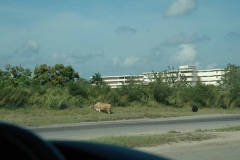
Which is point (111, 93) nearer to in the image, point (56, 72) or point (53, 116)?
point (53, 116)

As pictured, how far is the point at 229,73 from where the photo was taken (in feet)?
279

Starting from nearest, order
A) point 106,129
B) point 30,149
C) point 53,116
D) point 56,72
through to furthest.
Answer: point 30,149, point 106,129, point 53,116, point 56,72

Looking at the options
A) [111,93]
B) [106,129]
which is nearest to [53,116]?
[106,129]

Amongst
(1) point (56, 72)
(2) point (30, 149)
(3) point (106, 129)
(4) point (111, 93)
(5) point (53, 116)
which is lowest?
(3) point (106, 129)

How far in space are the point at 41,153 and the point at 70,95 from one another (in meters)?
38.5

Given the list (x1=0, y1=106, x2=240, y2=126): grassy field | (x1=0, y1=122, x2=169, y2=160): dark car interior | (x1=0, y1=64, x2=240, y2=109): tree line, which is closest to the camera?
(x1=0, y1=122, x2=169, y2=160): dark car interior

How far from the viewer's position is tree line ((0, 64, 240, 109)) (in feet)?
119

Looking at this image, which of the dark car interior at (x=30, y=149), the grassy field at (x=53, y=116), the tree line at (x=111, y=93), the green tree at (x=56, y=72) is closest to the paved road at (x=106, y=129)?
the grassy field at (x=53, y=116)

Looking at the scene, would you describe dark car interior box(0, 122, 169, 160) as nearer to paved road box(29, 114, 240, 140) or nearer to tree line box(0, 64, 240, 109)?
paved road box(29, 114, 240, 140)

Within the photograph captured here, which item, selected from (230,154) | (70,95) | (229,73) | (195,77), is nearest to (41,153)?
(230,154)

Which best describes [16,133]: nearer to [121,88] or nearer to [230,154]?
[230,154]

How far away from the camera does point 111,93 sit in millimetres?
44094

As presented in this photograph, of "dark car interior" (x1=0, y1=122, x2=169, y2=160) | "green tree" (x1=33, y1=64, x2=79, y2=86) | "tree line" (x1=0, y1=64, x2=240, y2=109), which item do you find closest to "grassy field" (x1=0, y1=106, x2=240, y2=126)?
"tree line" (x1=0, y1=64, x2=240, y2=109)

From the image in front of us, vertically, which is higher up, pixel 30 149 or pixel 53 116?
pixel 30 149
